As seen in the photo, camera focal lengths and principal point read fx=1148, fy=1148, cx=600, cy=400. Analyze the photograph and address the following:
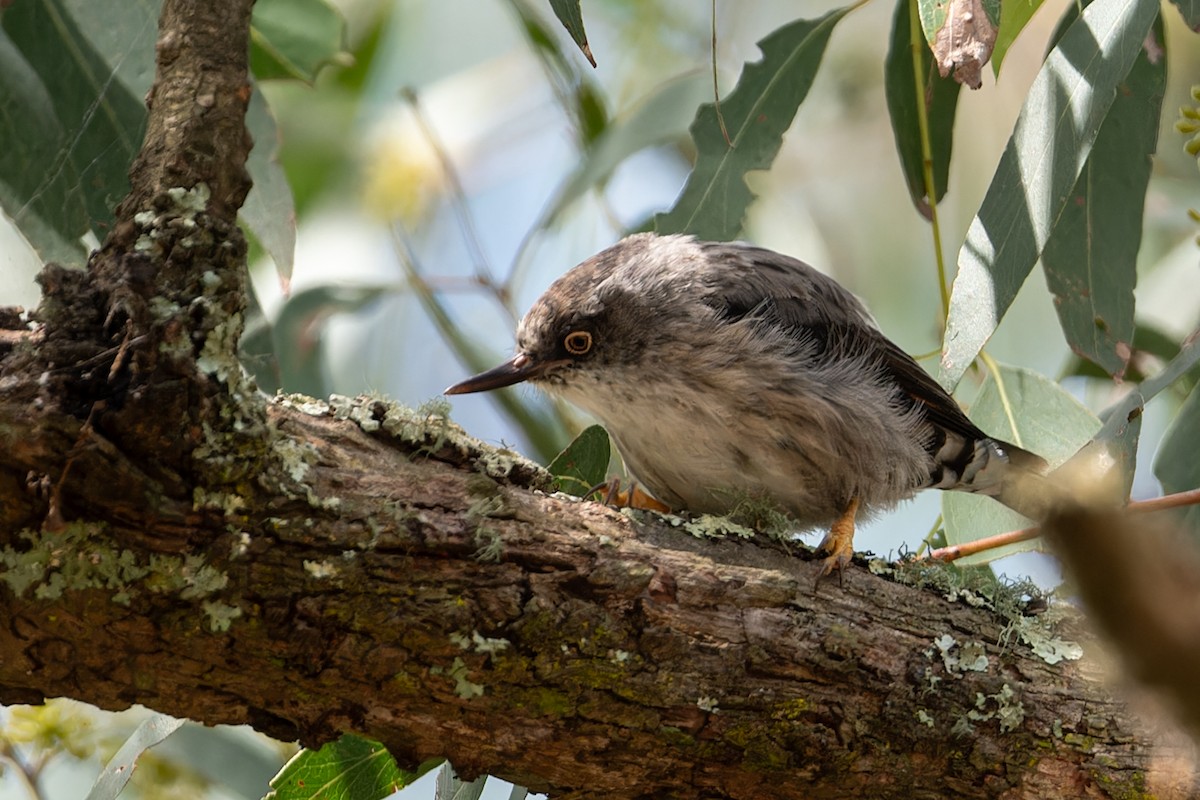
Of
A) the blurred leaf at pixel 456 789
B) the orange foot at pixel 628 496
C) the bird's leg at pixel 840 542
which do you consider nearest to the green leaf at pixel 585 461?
the orange foot at pixel 628 496

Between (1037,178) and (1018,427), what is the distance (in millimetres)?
1090

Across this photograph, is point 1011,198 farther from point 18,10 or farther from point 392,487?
point 18,10

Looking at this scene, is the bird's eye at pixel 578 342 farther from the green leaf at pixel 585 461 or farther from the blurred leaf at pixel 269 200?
the blurred leaf at pixel 269 200

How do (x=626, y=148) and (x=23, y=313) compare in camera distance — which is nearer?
(x=23, y=313)


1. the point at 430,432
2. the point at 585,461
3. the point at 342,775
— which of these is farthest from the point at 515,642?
the point at 585,461

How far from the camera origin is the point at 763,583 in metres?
2.22

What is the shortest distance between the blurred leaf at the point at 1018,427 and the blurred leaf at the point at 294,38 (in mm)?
2337

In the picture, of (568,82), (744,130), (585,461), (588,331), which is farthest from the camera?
(568,82)

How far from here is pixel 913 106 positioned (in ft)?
11.6

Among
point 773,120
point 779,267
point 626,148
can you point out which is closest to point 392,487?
point 779,267

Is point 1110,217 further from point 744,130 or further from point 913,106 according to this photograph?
point 744,130

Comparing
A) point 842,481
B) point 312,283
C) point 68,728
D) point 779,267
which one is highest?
point 312,283

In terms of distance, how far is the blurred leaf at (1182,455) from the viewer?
311 cm

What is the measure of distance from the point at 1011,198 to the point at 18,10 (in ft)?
8.48
